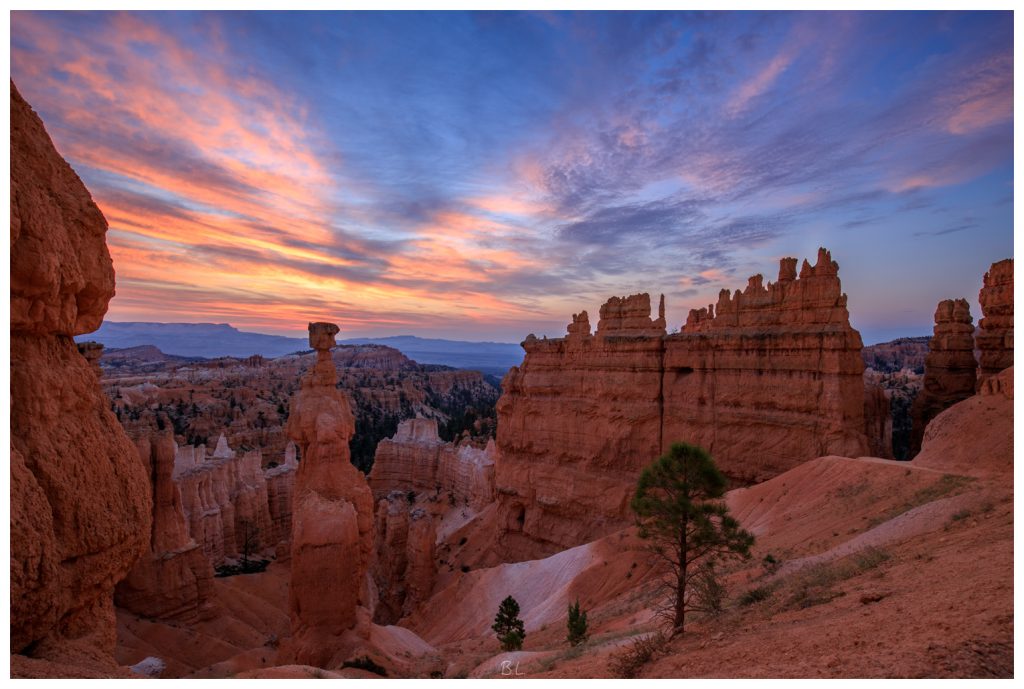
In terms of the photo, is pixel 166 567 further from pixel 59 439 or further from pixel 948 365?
pixel 948 365

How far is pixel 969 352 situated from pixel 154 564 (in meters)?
36.2

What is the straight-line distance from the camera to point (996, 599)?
6.31m

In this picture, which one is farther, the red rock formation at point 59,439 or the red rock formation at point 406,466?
the red rock formation at point 406,466

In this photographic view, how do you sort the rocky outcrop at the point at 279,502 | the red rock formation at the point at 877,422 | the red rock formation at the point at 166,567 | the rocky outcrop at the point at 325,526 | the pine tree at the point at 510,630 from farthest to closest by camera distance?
the rocky outcrop at the point at 279,502 < the red rock formation at the point at 877,422 < the red rock formation at the point at 166,567 < the rocky outcrop at the point at 325,526 < the pine tree at the point at 510,630

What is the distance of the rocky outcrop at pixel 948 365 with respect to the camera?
2435 centimetres

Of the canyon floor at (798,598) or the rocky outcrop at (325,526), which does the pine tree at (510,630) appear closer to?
the canyon floor at (798,598)

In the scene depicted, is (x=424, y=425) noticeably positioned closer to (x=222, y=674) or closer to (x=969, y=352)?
(x=222, y=674)

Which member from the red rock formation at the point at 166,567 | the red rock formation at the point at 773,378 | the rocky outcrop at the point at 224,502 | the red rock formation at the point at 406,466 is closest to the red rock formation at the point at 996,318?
the red rock formation at the point at 773,378

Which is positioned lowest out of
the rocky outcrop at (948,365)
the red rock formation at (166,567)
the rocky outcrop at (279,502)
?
the rocky outcrop at (279,502)

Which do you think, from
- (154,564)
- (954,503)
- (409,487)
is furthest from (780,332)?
(409,487)

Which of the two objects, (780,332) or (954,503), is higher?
(780,332)

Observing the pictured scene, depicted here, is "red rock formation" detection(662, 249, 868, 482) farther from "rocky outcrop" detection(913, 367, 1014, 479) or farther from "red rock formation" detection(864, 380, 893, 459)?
"rocky outcrop" detection(913, 367, 1014, 479)

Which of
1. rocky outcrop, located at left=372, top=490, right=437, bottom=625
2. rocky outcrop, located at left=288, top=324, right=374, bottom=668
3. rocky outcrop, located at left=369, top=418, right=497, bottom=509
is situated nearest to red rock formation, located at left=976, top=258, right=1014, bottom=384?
rocky outcrop, located at left=288, top=324, right=374, bottom=668

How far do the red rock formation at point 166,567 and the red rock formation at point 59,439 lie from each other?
16486 mm
